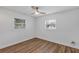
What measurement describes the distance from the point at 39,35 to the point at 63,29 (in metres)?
1.04

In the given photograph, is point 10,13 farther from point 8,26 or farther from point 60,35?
point 60,35

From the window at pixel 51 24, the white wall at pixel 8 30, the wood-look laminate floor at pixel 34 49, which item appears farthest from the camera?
the window at pixel 51 24

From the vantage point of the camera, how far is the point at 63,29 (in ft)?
8.38

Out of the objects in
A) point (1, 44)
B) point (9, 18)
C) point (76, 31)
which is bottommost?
point (1, 44)

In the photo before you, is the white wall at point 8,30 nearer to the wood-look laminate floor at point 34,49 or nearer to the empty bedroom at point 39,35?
the empty bedroom at point 39,35

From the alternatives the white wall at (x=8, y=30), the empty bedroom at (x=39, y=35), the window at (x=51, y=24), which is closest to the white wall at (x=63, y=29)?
the empty bedroom at (x=39, y=35)

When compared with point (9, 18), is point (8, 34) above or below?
below

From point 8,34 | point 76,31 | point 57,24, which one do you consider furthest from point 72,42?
point 8,34

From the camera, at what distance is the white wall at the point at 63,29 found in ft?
7.13

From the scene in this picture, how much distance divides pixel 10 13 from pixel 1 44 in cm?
101

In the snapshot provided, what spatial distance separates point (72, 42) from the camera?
2283mm

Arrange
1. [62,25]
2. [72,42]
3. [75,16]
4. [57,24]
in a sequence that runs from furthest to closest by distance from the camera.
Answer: [57,24] < [62,25] < [72,42] < [75,16]

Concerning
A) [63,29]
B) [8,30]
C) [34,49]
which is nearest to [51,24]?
[63,29]

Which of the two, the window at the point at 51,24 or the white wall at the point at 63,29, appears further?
the window at the point at 51,24
